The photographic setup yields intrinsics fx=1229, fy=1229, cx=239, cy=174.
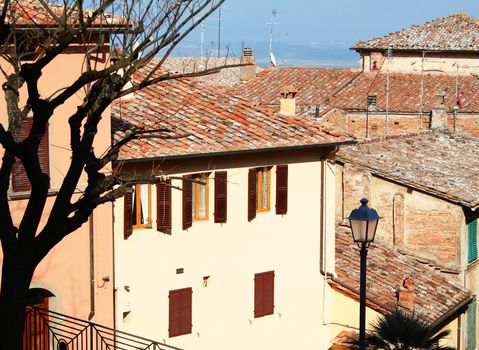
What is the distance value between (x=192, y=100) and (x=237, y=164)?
1.78 m

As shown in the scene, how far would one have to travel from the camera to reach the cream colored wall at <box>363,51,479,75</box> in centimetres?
5516

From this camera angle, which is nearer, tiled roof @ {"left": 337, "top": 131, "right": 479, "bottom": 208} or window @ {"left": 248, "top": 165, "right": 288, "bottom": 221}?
window @ {"left": 248, "top": 165, "right": 288, "bottom": 221}

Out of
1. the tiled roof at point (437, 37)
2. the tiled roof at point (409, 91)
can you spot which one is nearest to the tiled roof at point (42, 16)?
the tiled roof at point (409, 91)

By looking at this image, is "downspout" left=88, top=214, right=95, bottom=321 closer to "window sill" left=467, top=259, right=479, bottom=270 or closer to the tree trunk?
the tree trunk

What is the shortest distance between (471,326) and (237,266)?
28.3ft

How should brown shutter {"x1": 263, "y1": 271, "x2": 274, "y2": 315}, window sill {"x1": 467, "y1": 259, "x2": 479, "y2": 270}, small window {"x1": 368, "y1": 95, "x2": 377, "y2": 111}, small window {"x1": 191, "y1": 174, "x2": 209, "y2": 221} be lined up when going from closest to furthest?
1. small window {"x1": 191, "y1": 174, "x2": 209, "y2": 221}
2. brown shutter {"x1": 263, "y1": 271, "x2": 274, "y2": 315}
3. window sill {"x1": 467, "y1": 259, "x2": 479, "y2": 270}
4. small window {"x1": 368, "y1": 95, "x2": 377, "y2": 111}

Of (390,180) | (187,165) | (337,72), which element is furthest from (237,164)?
(337,72)

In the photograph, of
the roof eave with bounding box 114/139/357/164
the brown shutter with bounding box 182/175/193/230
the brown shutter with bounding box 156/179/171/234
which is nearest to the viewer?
the roof eave with bounding box 114/139/357/164

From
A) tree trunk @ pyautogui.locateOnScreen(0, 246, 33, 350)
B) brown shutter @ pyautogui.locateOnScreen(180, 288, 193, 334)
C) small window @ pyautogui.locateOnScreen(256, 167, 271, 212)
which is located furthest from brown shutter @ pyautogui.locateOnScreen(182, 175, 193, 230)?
tree trunk @ pyautogui.locateOnScreen(0, 246, 33, 350)

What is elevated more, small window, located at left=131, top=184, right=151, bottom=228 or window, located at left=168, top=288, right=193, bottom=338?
small window, located at left=131, top=184, right=151, bottom=228

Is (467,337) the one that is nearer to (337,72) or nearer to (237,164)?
(237,164)

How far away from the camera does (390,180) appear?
27750 millimetres

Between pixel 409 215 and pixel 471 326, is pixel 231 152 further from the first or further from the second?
pixel 471 326

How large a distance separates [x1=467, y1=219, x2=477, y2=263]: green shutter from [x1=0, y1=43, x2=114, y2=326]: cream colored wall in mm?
11866
